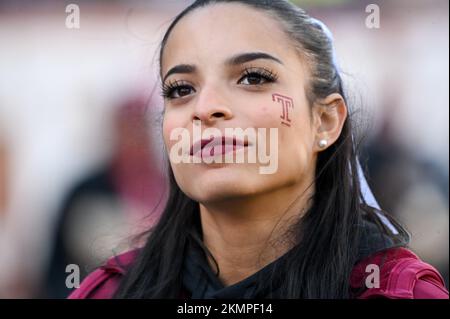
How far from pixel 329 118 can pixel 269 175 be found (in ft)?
1.07

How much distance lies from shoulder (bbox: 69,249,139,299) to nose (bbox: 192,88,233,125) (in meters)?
0.69

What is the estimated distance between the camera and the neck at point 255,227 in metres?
1.98

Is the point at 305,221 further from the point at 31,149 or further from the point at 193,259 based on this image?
the point at 31,149

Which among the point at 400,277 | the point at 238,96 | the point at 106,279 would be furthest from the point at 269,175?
the point at 106,279

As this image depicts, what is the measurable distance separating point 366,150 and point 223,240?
4.31 ft

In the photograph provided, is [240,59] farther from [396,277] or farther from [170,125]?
[396,277]

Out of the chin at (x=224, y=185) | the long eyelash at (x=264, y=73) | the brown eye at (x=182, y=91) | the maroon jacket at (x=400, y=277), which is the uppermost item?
the long eyelash at (x=264, y=73)

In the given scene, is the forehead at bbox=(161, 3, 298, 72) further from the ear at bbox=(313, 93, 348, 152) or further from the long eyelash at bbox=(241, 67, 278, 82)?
the ear at bbox=(313, 93, 348, 152)

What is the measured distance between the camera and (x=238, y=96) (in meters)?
1.90

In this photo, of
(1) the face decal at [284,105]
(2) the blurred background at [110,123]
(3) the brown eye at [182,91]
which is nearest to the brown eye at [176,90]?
(3) the brown eye at [182,91]

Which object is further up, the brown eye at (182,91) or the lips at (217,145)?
the brown eye at (182,91)

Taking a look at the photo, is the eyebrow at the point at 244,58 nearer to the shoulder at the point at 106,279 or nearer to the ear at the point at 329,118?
the ear at the point at 329,118

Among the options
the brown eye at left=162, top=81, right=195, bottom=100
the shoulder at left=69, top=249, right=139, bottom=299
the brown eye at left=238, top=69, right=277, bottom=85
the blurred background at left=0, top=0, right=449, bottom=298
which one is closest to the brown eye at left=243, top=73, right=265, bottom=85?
the brown eye at left=238, top=69, right=277, bottom=85

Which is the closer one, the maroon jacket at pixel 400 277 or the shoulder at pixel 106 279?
the maroon jacket at pixel 400 277
